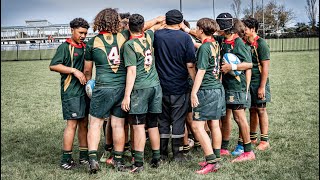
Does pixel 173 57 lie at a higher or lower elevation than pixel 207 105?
higher

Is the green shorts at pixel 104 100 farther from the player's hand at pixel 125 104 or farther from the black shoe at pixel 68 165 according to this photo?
the black shoe at pixel 68 165

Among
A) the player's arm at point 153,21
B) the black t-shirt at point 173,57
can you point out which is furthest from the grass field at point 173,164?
the player's arm at point 153,21

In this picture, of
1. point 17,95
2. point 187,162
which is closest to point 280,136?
point 187,162

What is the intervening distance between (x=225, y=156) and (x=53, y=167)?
96.5 inches

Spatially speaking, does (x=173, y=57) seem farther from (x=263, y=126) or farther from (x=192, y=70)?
(x=263, y=126)

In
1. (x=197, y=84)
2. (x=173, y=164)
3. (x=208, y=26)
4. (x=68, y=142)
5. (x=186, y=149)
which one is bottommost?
(x=173, y=164)

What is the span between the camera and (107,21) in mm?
5195

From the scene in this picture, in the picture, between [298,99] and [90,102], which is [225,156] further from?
[298,99]

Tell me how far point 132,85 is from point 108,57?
0.47m

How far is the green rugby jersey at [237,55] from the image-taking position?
584 centimetres

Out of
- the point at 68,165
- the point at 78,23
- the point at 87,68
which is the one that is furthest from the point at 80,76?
the point at 68,165

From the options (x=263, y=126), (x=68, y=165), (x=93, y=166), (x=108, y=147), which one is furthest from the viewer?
(x=263, y=126)

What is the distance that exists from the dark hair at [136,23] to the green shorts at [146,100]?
77cm

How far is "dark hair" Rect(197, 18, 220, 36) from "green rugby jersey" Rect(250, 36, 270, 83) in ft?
3.85
